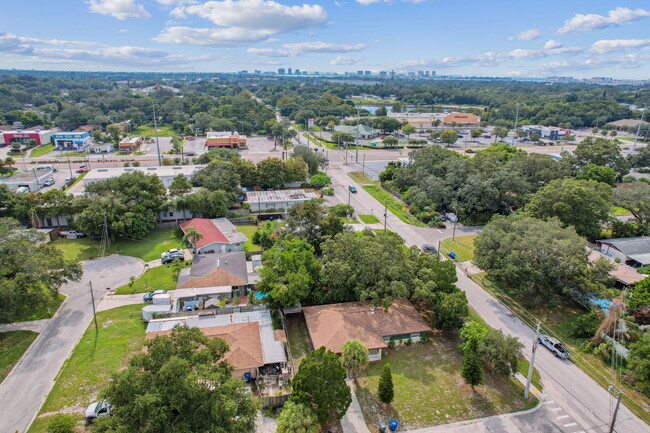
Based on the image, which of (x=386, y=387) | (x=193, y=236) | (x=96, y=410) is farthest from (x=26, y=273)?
(x=386, y=387)

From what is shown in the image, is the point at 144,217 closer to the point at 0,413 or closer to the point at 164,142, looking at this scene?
the point at 0,413

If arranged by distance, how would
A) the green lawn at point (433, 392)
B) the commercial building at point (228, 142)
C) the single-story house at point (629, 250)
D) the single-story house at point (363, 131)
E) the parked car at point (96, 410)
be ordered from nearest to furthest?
the parked car at point (96, 410)
the green lawn at point (433, 392)
the single-story house at point (629, 250)
the commercial building at point (228, 142)
the single-story house at point (363, 131)

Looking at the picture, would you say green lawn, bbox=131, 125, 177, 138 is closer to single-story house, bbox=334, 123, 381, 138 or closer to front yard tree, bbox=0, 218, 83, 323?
single-story house, bbox=334, 123, 381, 138

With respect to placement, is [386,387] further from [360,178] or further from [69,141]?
[69,141]

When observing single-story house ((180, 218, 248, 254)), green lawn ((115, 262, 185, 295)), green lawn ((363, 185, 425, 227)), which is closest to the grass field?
green lawn ((363, 185, 425, 227))

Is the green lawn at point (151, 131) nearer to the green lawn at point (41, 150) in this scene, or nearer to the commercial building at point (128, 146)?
the commercial building at point (128, 146)

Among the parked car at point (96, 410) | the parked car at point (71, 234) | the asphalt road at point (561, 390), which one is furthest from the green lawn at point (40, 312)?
the asphalt road at point (561, 390)
